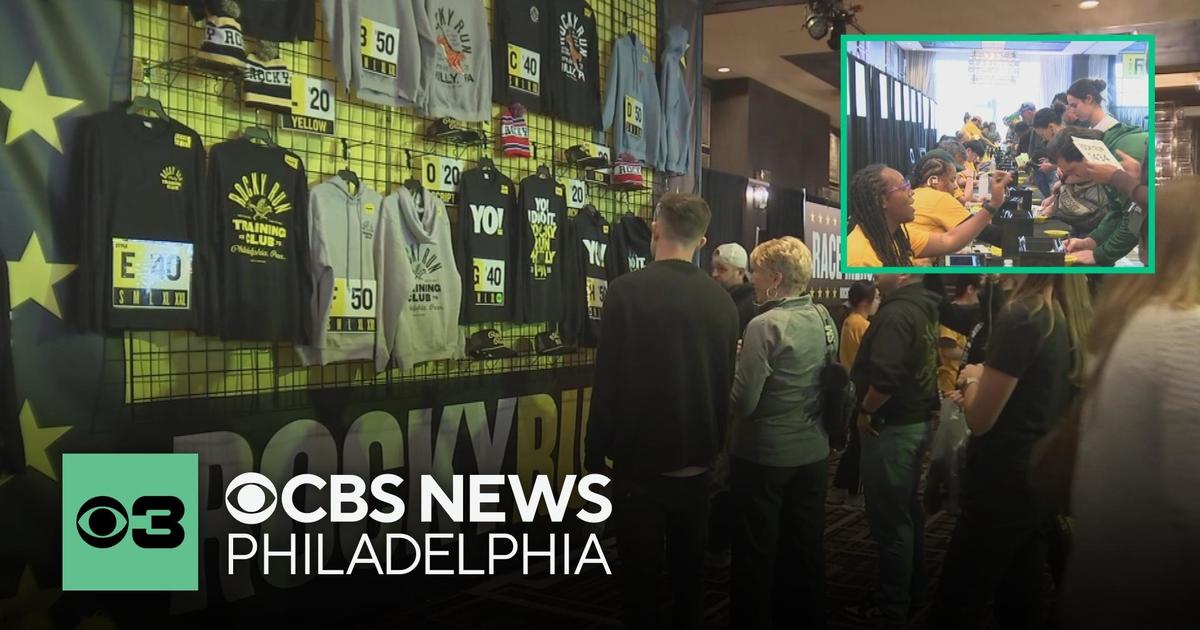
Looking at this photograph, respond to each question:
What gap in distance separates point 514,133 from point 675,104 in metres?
1.69

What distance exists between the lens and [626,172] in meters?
4.98

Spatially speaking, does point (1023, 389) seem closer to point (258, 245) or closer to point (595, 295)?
point (258, 245)

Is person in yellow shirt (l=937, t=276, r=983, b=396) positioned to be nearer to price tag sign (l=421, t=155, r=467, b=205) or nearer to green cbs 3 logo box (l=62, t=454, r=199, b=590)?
price tag sign (l=421, t=155, r=467, b=205)

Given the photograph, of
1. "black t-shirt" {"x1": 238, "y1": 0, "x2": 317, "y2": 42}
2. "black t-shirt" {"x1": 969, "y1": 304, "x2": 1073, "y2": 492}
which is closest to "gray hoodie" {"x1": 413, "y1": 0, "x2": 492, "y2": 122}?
"black t-shirt" {"x1": 238, "y1": 0, "x2": 317, "y2": 42}

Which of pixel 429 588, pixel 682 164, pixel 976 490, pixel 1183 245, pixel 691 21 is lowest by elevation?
pixel 429 588

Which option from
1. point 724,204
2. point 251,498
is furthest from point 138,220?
point 724,204

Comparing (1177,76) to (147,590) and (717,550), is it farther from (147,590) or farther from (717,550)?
(147,590)

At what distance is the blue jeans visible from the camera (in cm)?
342

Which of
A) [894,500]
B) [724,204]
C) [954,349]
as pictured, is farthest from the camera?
[724,204]

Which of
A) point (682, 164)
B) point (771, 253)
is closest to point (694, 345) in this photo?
point (771, 253)

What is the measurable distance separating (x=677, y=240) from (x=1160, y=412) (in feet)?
5.18

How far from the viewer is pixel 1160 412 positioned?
1.34 m

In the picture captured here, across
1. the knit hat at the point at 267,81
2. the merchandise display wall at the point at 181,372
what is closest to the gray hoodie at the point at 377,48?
the merchandise display wall at the point at 181,372

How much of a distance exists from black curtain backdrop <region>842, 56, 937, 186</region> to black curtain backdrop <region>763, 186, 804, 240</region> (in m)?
6.14
